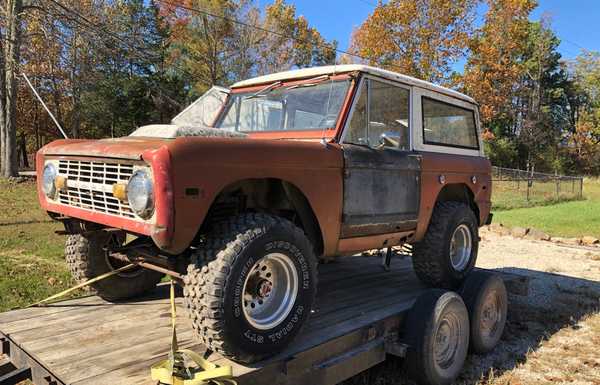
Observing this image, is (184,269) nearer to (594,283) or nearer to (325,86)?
(325,86)

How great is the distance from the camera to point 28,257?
23.6ft

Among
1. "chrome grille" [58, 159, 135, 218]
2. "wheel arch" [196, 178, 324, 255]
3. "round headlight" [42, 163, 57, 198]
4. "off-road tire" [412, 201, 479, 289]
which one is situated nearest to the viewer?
"chrome grille" [58, 159, 135, 218]

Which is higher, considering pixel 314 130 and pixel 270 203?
pixel 314 130

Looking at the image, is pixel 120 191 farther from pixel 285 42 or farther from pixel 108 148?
pixel 285 42

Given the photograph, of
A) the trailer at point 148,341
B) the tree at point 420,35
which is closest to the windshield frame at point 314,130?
the trailer at point 148,341

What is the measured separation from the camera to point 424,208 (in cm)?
437

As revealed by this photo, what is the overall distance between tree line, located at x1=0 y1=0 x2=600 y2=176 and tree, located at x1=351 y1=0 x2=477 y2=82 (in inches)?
1.7

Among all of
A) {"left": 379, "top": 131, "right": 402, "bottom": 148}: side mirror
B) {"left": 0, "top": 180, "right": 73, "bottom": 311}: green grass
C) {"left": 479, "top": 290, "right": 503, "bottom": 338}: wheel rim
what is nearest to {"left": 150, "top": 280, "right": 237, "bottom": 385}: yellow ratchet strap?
{"left": 379, "top": 131, "right": 402, "bottom": 148}: side mirror

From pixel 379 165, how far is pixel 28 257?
5959 millimetres

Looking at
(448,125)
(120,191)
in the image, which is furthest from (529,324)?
(120,191)

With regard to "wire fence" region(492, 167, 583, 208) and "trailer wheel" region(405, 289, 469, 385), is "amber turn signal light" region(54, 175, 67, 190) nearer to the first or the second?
"trailer wheel" region(405, 289, 469, 385)

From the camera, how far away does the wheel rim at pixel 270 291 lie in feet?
9.32

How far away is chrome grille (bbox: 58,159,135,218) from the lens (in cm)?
277

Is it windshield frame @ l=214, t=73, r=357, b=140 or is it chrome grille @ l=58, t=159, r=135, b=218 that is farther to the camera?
windshield frame @ l=214, t=73, r=357, b=140
